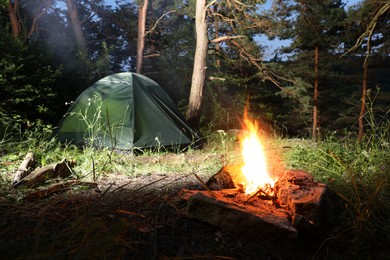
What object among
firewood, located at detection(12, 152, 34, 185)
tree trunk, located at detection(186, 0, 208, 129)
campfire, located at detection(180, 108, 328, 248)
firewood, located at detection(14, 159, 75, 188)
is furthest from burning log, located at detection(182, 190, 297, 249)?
tree trunk, located at detection(186, 0, 208, 129)

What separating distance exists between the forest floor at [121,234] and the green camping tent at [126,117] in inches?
137

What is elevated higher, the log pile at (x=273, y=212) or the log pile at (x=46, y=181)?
the log pile at (x=273, y=212)

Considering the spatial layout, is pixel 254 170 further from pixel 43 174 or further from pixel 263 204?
pixel 43 174

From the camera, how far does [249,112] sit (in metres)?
15.5

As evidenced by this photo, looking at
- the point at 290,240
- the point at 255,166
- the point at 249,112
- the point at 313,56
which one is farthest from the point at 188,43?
the point at 290,240

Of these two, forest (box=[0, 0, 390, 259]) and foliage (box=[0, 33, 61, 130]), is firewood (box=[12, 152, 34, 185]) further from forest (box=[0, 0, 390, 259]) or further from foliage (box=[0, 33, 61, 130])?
foliage (box=[0, 33, 61, 130])

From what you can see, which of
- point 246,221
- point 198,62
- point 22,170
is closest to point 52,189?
point 22,170

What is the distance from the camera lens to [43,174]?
110 inches

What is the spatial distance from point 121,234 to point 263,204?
1.03m

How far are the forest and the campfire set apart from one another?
82 mm

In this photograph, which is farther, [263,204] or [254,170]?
[254,170]

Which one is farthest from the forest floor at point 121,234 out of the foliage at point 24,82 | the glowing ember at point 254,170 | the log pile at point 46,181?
the foliage at point 24,82

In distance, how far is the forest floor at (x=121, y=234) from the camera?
1206 mm

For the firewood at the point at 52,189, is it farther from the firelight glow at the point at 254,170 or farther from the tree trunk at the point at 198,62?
the tree trunk at the point at 198,62
